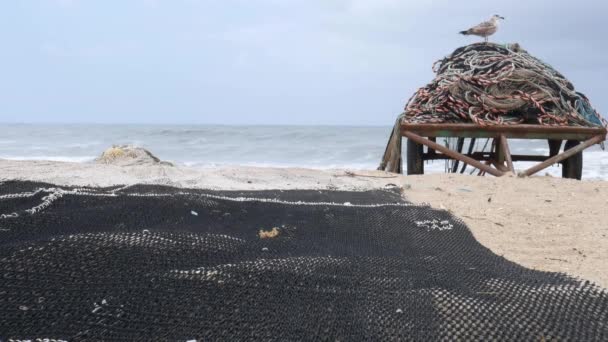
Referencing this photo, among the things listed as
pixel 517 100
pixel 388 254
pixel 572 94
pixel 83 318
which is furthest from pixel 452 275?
pixel 572 94

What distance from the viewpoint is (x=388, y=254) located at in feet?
6.89

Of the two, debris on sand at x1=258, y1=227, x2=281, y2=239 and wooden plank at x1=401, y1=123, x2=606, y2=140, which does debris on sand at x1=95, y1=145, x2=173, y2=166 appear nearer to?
wooden plank at x1=401, y1=123, x2=606, y2=140

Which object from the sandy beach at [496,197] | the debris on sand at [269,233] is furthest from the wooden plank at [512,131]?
the debris on sand at [269,233]

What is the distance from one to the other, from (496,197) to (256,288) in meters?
3.01

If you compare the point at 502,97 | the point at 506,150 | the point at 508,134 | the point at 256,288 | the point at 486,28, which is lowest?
the point at 256,288

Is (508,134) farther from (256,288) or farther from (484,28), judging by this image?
(256,288)

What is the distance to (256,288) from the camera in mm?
1497

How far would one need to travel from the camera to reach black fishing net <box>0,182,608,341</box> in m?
1.29

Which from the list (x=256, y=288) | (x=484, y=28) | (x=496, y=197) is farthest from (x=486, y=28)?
(x=256, y=288)

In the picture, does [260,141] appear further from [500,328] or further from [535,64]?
[500,328]

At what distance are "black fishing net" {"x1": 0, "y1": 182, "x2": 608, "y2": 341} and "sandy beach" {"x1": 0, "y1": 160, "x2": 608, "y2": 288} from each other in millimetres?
556

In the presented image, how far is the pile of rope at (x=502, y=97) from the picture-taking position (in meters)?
5.52

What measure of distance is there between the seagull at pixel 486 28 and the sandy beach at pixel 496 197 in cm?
289

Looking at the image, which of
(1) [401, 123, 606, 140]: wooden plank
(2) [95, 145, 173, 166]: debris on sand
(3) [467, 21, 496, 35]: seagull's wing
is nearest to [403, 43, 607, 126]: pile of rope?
(1) [401, 123, 606, 140]: wooden plank
